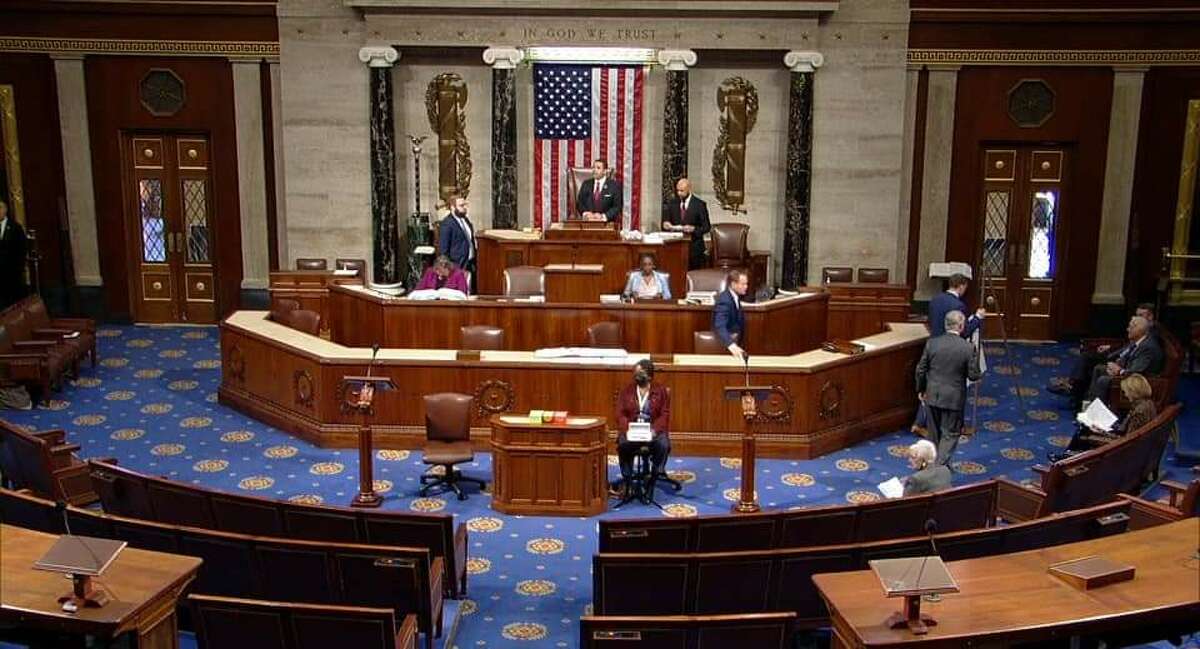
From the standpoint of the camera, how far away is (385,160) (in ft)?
55.1

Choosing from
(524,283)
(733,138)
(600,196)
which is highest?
(733,138)

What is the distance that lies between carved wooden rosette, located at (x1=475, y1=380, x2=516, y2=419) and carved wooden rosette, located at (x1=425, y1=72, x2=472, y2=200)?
253 inches

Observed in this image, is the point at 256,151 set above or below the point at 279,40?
below

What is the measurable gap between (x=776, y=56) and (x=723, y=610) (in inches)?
443

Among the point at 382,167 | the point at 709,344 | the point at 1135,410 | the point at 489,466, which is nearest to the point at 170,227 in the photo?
the point at 382,167

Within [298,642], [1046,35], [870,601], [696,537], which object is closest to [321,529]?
[298,642]

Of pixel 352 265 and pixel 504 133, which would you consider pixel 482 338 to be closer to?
pixel 352 265

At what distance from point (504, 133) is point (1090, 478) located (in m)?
9.81

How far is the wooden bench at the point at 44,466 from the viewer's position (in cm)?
913

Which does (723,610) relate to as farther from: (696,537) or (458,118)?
(458,118)

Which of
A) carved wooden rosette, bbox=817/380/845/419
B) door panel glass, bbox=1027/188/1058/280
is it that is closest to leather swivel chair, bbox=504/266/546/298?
carved wooden rosette, bbox=817/380/845/419

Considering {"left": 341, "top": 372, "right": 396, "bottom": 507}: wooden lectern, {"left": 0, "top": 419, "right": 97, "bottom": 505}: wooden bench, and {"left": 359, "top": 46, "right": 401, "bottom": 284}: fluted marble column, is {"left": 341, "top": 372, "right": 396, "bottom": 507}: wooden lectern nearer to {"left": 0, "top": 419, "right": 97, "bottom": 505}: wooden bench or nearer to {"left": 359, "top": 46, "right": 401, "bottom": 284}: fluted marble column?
{"left": 0, "top": 419, "right": 97, "bottom": 505}: wooden bench

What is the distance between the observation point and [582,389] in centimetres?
1142

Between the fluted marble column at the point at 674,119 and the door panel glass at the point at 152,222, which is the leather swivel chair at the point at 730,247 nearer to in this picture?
the fluted marble column at the point at 674,119
